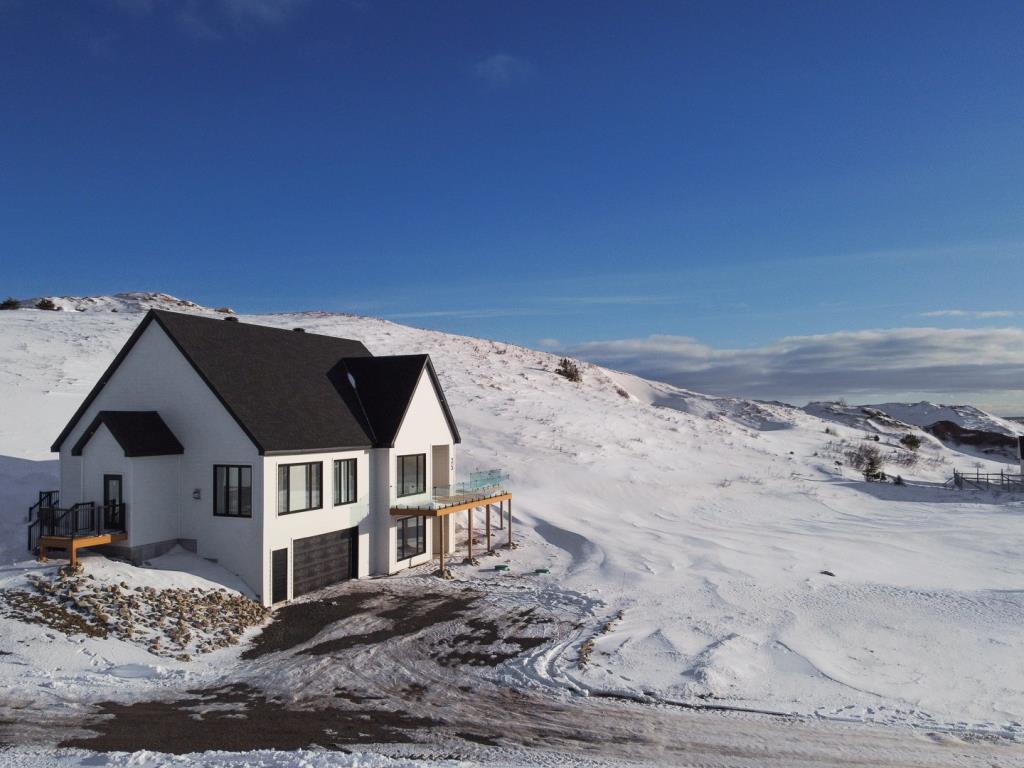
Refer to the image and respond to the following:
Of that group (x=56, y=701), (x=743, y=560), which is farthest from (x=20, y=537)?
(x=743, y=560)

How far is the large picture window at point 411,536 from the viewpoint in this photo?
25.0 meters

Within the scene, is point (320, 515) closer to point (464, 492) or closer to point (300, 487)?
point (300, 487)

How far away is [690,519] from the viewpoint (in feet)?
108

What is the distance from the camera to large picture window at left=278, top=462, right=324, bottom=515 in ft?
67.1

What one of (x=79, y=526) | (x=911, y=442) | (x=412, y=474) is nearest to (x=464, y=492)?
(x=412, y=474)

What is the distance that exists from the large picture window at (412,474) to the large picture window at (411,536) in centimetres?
95

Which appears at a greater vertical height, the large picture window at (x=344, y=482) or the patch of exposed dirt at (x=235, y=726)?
the large picture window at (x=344, y=482)

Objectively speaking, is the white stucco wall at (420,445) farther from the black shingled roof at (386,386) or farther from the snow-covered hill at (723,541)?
the snow-covered hill at (723,541)

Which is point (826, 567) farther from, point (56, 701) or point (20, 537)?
point (20, 537)

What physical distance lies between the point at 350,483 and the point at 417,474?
10.4ft

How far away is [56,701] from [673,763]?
9892 mm

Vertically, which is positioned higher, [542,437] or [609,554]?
[542,437]

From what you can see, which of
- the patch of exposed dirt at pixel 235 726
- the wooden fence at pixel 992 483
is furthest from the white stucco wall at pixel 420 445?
the wooden fence at pixel 992 483

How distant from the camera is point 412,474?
25703mm
